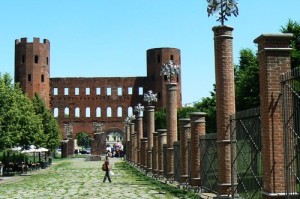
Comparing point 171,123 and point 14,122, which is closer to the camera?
point 171,123

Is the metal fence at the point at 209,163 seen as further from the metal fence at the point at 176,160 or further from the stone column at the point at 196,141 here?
the metal fence at the point at 176,160

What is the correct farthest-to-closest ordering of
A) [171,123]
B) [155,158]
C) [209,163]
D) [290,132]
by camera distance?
[155,158]
[171,123]
[209,163]
[290,132]

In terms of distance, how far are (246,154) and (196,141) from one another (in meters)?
5.67

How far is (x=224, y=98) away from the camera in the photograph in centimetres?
1303

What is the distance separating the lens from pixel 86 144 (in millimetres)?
122188

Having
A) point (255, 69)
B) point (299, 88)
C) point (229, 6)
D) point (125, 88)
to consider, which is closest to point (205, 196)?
point (229, 6)

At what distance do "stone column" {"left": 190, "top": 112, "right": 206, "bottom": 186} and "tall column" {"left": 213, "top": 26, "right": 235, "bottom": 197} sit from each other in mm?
4035

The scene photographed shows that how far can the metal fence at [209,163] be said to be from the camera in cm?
1566

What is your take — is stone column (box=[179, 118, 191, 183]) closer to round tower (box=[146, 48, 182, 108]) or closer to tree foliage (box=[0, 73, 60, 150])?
tree foliage (box=[0, 73, 60, 150])

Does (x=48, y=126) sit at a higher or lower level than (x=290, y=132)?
higher

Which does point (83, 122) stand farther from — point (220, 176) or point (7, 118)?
point (220, 176)

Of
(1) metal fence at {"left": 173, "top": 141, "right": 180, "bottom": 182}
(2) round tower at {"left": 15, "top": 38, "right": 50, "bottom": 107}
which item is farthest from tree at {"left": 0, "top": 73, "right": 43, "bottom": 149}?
(2) round tower at {"left": 15, "top": 38, "right": 50, "bottom": 107}

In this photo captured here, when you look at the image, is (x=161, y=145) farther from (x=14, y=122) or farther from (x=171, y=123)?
(x=14, y=122)

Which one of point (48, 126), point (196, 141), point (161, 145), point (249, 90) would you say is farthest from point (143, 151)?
point (196, 141)
